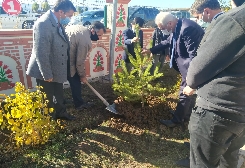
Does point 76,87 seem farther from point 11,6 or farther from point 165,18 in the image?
point 11,6

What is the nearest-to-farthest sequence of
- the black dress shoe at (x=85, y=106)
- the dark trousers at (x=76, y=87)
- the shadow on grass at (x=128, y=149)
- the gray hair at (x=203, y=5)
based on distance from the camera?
the gray hair at (x=203, y=5), the shadow on grass at (x=128, y=149), the dark trousers at (x=76, y=87), the black dress shoe at (x=85, y=106)

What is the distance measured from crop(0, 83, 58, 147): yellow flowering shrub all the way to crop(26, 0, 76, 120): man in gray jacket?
404mm

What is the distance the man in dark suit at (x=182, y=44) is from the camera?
2930mm

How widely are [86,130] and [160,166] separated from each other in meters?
1.25

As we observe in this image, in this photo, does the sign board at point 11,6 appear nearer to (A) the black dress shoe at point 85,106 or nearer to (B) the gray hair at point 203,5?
(A) the black dress shoe at point 85,106

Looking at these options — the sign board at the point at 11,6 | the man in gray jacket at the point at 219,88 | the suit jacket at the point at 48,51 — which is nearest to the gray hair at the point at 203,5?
the man in gray jacket at the point at 219,88

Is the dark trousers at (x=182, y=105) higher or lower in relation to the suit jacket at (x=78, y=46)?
lower

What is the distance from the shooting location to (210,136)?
1629mm

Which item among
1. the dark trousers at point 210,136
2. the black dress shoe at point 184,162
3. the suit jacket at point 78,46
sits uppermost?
the suit jacket at point 78,46

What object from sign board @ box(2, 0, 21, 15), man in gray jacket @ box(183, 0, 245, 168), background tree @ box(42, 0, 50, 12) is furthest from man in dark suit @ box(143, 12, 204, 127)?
background tree @ box(42, 0, 50, 12)

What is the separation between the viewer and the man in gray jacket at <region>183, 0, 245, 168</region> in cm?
142

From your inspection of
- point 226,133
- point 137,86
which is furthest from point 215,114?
point 137,86

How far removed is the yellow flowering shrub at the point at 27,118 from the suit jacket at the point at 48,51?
0.39m

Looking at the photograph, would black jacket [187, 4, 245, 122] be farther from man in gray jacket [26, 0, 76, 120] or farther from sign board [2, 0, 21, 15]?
sign board [2, 0, 21, 15]
